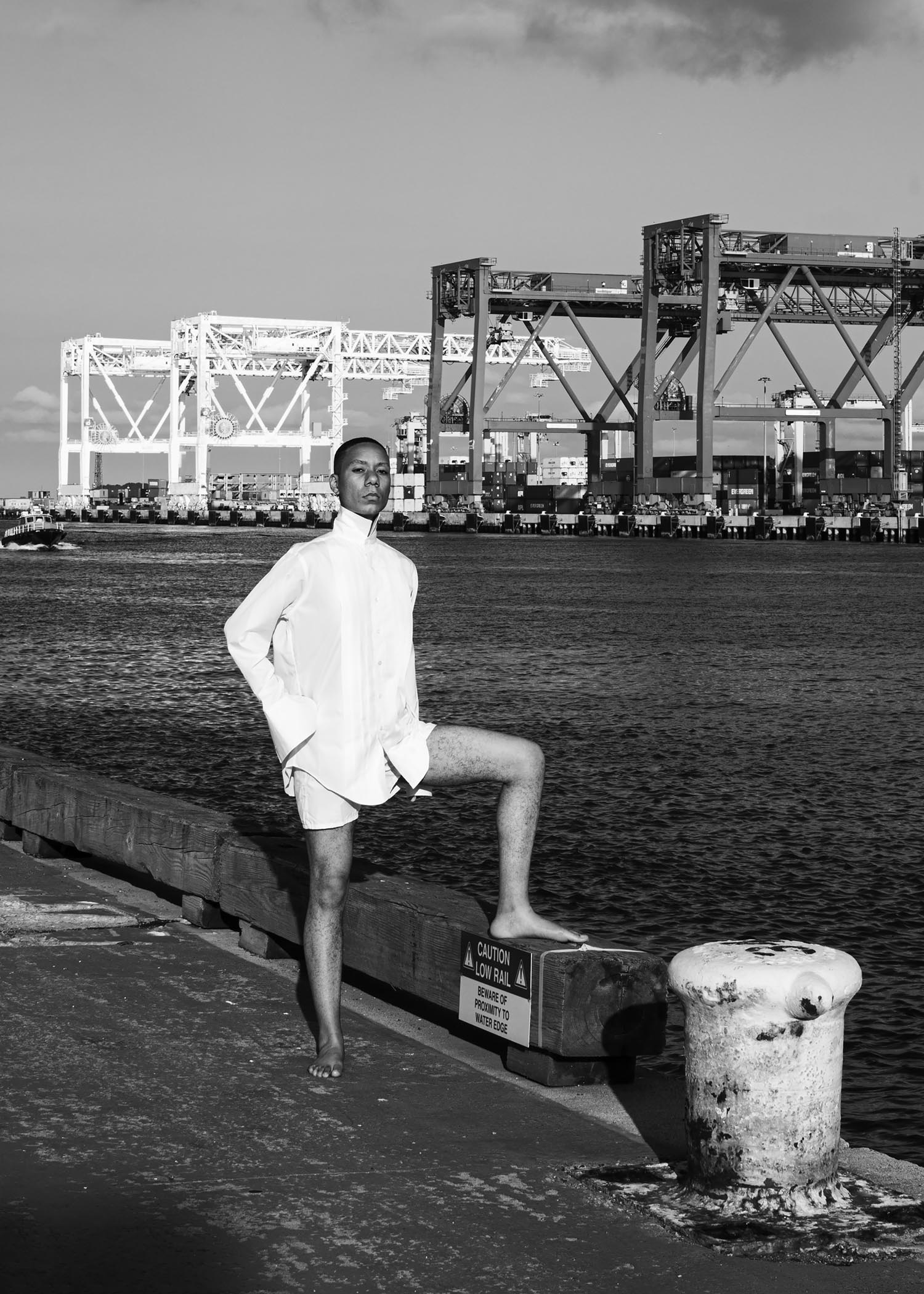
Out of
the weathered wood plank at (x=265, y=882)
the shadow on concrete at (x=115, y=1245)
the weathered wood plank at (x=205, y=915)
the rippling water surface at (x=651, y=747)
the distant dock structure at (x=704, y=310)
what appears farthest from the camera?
the distant dock structure at (x=704, y=310)

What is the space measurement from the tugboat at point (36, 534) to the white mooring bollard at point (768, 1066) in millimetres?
101945

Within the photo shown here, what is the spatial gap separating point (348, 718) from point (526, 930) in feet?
2.88

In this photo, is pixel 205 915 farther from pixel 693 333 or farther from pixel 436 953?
pixel 693 333

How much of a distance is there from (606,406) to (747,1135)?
107 m

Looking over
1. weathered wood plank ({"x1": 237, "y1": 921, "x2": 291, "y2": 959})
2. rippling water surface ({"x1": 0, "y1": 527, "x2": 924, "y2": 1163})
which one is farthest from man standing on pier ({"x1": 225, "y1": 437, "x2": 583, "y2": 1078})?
rippling water surface ({"x1": 0, "y1": 527, "x2": 924, "y2": 1163})

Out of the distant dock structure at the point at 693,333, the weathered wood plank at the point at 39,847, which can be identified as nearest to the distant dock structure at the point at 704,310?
the distant dock structure at the point at 693,333

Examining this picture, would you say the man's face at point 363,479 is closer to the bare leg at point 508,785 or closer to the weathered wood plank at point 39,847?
the bare leg at point 508,785

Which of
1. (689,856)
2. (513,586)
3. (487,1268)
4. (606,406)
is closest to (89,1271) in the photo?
(487,1268)

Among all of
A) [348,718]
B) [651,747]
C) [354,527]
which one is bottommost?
[651,747]

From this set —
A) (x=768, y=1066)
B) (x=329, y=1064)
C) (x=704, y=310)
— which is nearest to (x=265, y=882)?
(x=329, y=1064)

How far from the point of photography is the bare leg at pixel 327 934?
552 cm

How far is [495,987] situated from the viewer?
5.63m

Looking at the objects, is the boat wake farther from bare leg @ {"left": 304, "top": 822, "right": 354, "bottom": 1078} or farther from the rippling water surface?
bare leg @ {"left": 304, "top": 822, "right": 354, "bottom": 1078}

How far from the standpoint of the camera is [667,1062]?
7797 mm
